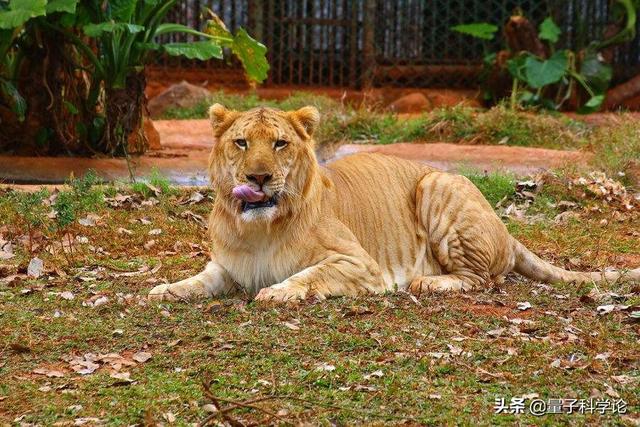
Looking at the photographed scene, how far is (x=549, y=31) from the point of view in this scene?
1811 centimetres

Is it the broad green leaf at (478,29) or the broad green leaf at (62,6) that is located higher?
the broad green leaf at (62,6)

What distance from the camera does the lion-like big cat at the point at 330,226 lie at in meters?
6.50

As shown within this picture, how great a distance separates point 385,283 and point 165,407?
102 inches

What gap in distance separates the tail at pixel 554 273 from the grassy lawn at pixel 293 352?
17cm

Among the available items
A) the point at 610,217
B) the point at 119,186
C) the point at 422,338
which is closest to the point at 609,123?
the point at 610,217

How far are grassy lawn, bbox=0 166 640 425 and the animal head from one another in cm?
59

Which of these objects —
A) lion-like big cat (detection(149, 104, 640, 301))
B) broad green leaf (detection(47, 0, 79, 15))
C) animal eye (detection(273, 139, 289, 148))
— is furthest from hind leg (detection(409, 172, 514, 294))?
broad green leaf (detection(47, 0, 79, 15))

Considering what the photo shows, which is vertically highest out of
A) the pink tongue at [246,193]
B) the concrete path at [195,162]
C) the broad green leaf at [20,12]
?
the broad green leaf at [20,12]

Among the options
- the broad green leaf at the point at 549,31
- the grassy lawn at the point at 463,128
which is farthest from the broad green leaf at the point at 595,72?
the grassy lawn at the point at 463,128

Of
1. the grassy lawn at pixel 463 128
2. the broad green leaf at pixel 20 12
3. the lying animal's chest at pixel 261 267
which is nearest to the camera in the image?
the lying animal's chest at pixel 261 267

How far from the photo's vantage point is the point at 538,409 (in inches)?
182

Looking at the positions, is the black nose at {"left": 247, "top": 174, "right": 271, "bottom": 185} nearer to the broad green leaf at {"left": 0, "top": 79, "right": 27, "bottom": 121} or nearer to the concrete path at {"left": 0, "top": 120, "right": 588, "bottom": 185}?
the concrete path at {"left": 0, "top": 120, "right": 588, "bottom": 185}

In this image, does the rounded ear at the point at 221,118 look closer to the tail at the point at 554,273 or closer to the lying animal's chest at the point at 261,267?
the lying animal's chest at the point at 261,267

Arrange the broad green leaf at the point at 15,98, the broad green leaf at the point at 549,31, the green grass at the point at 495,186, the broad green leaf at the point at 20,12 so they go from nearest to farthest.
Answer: the broad green leaf at the point at 20,12 → the green grass at the point at 495,186 → the broad green leaf at the point at 15,98 → the broad green leaf at the point at 549,31
